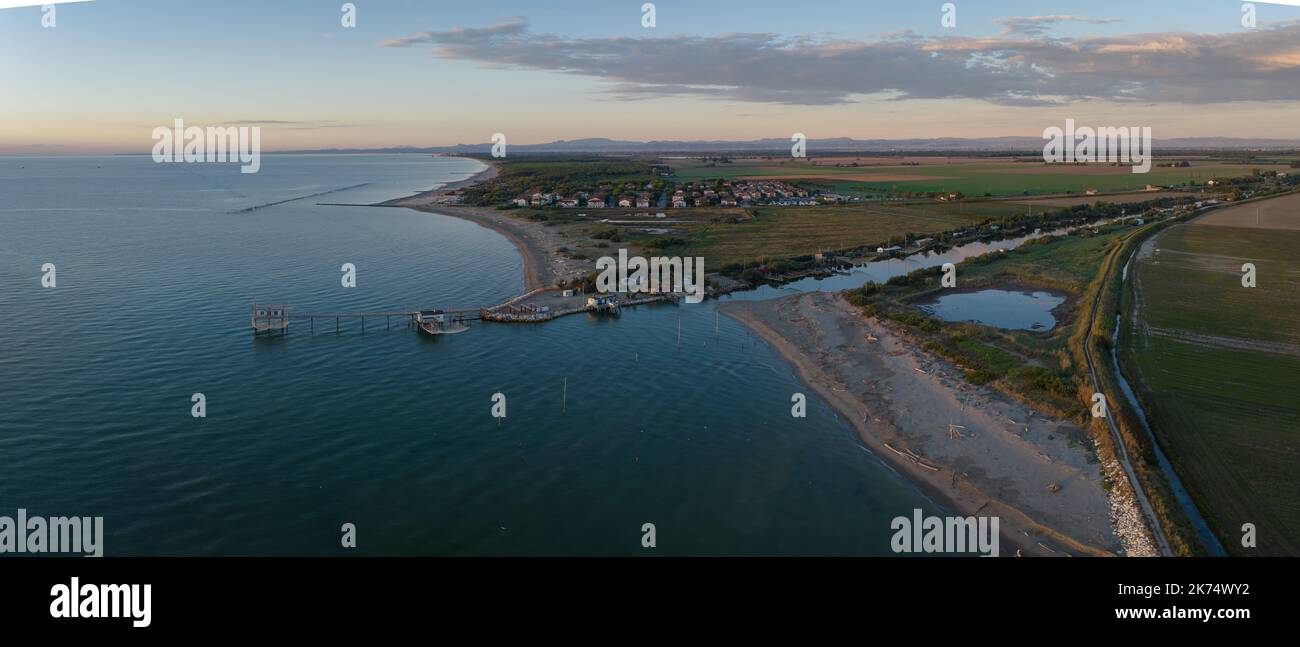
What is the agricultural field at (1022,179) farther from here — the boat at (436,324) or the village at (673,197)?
the boat at (436,324)

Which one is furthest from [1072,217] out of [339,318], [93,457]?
[93,457]

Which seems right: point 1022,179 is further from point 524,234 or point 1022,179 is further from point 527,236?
point 527,236

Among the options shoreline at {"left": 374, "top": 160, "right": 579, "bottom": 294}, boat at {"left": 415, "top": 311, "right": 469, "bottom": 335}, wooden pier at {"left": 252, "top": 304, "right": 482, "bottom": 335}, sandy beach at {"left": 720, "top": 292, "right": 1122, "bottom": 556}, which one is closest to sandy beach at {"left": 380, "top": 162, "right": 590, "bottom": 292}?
shoreline at {"left": 374, "top": 160, "right": 579, "bottom": 294}

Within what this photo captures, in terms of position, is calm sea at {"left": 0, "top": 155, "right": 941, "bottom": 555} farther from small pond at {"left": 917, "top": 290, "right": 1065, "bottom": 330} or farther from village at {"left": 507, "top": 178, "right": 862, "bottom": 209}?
village at {"left": 507, "top": 178, "right": 862, "bottom": 209}

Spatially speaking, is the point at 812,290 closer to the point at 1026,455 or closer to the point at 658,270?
the point at 658,270

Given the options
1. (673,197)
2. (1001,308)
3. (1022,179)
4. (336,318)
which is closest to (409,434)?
(336,318)

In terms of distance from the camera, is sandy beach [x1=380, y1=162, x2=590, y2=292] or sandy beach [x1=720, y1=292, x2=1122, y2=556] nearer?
sandy beach [x1=720, y1=292, x2=1122, y2=556]
